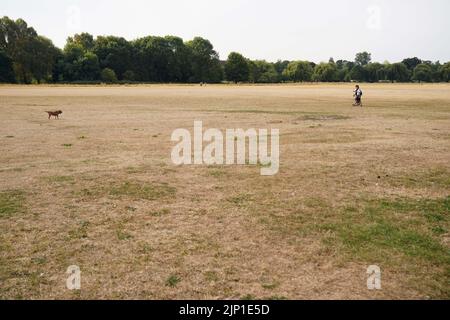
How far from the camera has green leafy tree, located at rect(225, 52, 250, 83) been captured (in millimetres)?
162875

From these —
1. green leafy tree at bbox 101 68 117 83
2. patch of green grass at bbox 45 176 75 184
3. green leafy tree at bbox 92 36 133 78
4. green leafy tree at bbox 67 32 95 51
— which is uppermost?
green leafy tree at bbox 67 32 95 51

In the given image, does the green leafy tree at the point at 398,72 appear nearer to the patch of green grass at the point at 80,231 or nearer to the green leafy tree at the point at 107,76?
the green leafy tree at the point at 107,76

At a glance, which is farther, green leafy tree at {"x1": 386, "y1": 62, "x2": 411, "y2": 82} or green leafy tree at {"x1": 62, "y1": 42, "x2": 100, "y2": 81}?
green leafy tree at {"x1": 386, "y1": 62, "x2": 411, "y2": 82}

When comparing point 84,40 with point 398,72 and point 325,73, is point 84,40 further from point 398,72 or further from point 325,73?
point 398,72

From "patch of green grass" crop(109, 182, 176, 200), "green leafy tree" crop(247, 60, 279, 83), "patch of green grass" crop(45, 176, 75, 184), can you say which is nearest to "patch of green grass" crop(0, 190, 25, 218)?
"patch of green grass" crop(45, 176, 75, 184)

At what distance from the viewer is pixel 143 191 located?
1184cm

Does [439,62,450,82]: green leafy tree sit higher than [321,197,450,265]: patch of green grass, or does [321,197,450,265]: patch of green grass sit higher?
[439,62,450,82]: green leafy tree

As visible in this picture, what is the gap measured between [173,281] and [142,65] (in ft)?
497

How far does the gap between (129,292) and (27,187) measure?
7.59 m

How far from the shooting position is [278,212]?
9984 mm

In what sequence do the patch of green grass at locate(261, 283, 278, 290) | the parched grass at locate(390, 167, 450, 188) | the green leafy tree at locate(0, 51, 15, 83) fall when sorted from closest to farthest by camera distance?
the patch of green grass at locate(261, 283, 278, 290) < the parched grass at locate(390, 167, 450, 188) < the green leafy tree at locate(0, 51, 15, 83)

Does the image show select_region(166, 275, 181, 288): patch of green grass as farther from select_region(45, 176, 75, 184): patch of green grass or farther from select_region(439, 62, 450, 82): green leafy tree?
select_region(439, 62, 450, 82): green leafy tree

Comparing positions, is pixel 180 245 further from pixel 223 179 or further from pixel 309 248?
pixel 223 179

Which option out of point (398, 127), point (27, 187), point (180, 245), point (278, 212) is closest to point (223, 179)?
point (278, 212)
